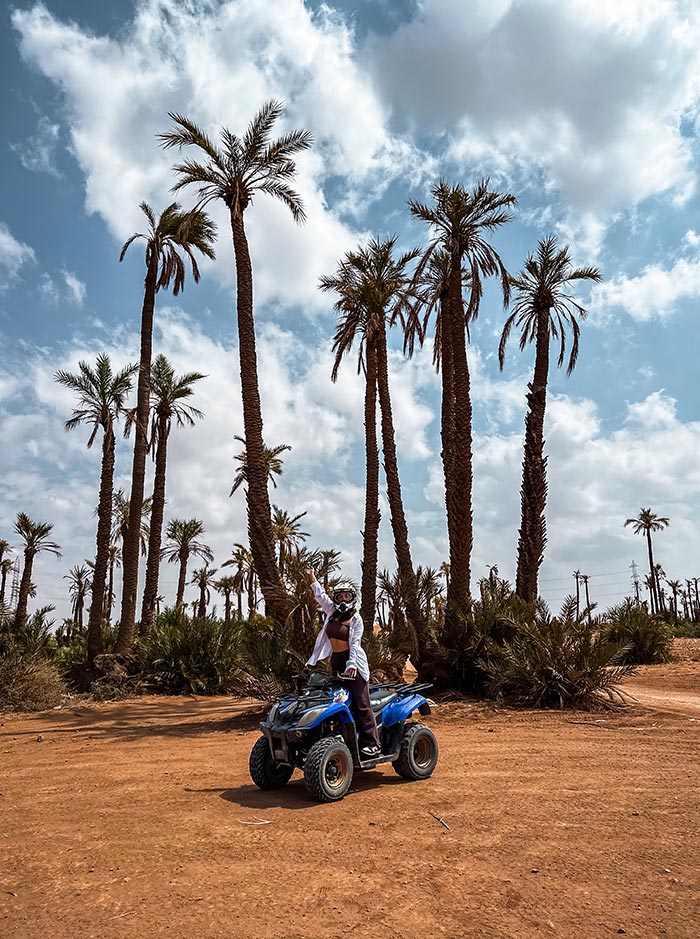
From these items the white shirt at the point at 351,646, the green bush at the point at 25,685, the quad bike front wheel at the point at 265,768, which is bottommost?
the quad bike front wheel at the point at 265,768

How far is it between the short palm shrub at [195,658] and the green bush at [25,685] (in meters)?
2.90

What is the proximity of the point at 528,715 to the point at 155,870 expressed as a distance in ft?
30.6

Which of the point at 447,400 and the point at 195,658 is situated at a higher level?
the point at 447,400

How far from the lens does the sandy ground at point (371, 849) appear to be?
4.02 m

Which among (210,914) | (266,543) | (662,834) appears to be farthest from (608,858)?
(266,543)

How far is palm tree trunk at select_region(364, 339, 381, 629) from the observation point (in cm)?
2495

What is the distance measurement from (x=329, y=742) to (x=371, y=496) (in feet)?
61.6

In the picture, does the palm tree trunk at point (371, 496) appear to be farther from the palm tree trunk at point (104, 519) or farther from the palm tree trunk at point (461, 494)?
the palm tree trunk at point (104, 519)

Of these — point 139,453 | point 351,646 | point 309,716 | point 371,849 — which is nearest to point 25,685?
point 139,453

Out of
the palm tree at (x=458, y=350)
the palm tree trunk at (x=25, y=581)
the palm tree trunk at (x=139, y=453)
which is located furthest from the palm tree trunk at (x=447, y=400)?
the palm tree trunk at (x=25, y=581)

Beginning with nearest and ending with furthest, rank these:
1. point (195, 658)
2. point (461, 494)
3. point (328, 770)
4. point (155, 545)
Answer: point (328, 770) → point (461, 494) → point (195, 658) → point (155, 545)

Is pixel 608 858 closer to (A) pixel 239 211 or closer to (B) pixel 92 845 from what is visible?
(B) pixel 92 845

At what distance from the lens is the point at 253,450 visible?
1725 centimetres

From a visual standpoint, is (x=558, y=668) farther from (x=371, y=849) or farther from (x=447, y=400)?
(x=447, y=400)
